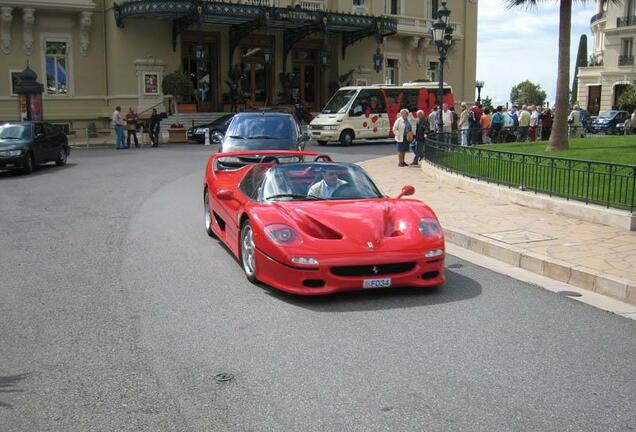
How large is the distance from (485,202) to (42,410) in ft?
33.3

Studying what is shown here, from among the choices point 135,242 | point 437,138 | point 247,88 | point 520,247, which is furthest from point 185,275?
point 247,88

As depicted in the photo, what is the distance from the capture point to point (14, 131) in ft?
66.1

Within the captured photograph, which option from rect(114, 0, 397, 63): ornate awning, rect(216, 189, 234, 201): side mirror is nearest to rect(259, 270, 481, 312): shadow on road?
rect(216, 189, 234, 201): side mirror

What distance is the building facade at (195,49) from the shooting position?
118ft

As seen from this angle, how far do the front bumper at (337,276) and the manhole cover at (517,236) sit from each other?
8.80 feet

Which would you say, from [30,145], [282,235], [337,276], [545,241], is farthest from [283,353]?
[30,145]

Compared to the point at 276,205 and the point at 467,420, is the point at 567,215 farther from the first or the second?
the point at 467,420

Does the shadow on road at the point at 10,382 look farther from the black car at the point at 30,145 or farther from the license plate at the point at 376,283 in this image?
the black car at the point at 30,145

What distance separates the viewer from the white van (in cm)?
3095

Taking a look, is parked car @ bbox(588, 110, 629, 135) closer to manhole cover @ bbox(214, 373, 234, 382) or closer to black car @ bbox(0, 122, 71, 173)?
black car @ bbox(0, 122, 71, 173)

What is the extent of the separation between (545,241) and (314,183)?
338 centimetres

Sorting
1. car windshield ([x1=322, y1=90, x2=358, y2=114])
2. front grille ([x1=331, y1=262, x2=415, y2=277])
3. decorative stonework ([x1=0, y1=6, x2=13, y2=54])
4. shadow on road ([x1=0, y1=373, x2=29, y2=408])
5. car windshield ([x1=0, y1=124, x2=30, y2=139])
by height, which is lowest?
shadow on road ([x1=0, y1=373, x2=29, y2=408])

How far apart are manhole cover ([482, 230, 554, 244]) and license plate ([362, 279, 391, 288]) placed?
3103 millimetres

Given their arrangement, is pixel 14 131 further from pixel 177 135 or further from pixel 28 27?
Answer: pixel 28 27
